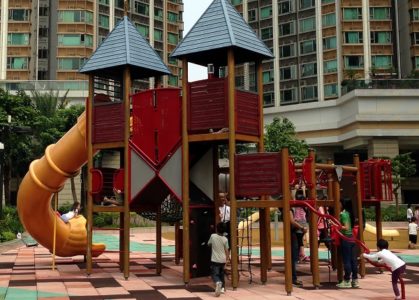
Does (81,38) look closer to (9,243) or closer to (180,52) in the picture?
(9,243)

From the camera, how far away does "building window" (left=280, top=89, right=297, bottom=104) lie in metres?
63.4

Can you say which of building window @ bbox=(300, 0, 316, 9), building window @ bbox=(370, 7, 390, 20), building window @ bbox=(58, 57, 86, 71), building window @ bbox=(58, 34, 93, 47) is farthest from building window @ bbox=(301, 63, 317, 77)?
building window @ bbox=(58, 57, 86, 71)

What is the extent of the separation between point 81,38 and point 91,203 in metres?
50.5

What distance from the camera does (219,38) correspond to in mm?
12914

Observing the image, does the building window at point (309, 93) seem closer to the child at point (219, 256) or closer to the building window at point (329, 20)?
the building window at point (329, 20)

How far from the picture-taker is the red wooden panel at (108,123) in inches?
575

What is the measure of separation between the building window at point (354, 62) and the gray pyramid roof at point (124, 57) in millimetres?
47463

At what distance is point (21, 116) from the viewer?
45.2 meters

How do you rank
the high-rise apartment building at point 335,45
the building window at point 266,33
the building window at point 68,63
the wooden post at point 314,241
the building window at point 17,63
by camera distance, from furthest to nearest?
the building window at point 266,33 → the building window at point 17,63 → the building window at point 68,63 → the high-rise apartment building at point 335,45 → the wooden post at point 314,241

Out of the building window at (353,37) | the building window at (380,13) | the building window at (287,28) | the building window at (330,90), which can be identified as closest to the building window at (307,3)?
the building window at (287,28)

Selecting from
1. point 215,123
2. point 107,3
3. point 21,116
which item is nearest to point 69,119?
point 21,116

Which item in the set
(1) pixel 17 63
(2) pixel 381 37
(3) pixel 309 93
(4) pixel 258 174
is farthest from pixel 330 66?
(4) pixel 258 174

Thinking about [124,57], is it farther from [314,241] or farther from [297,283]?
[297,283]

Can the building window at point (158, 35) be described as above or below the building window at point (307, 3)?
below
